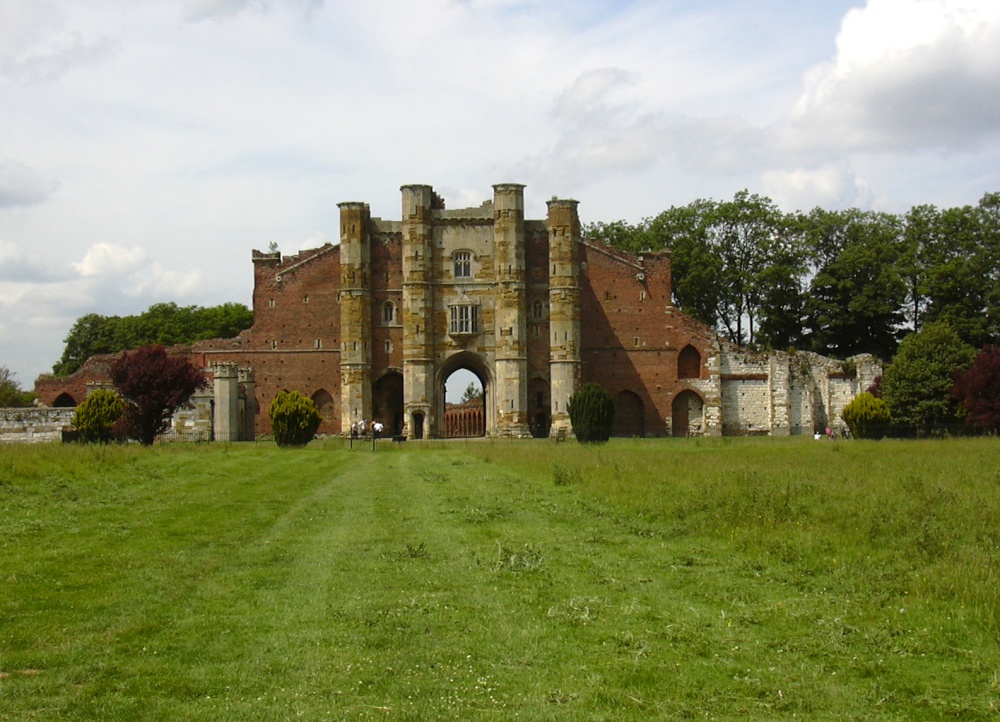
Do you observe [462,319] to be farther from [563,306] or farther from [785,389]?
[785,389]

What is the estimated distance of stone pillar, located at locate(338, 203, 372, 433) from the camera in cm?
6562

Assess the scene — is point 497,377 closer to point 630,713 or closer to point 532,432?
point 532,432

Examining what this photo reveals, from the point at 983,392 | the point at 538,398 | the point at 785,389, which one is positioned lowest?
the point at 983,392

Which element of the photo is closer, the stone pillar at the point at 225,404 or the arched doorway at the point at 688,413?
the stone pillar at the point at 225,404

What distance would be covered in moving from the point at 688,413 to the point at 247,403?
26.6 metres

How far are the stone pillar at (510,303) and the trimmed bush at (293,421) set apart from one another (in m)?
19.8

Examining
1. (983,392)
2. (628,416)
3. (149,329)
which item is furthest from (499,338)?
(149,329)

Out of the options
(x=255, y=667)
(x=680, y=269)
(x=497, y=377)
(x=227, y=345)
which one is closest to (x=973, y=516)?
(x=255, y=667)

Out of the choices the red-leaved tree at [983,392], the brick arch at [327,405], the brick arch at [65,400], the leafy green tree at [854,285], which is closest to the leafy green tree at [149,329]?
the brick arch at [65,400]

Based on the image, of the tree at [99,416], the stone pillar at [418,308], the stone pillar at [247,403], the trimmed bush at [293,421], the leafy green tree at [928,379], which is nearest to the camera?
the tree at [99,416]

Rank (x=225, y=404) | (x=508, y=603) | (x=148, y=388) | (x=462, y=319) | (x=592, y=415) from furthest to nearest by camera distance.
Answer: (x=462, y=319), (x=225, y=404), (x=592, y=415), (x=148, y=388), (x=508, y=603)

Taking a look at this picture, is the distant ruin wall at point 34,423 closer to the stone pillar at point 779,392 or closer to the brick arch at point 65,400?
the brick arch at point 65,400

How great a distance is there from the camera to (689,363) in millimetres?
69062

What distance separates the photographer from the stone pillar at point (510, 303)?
65.7 meters
